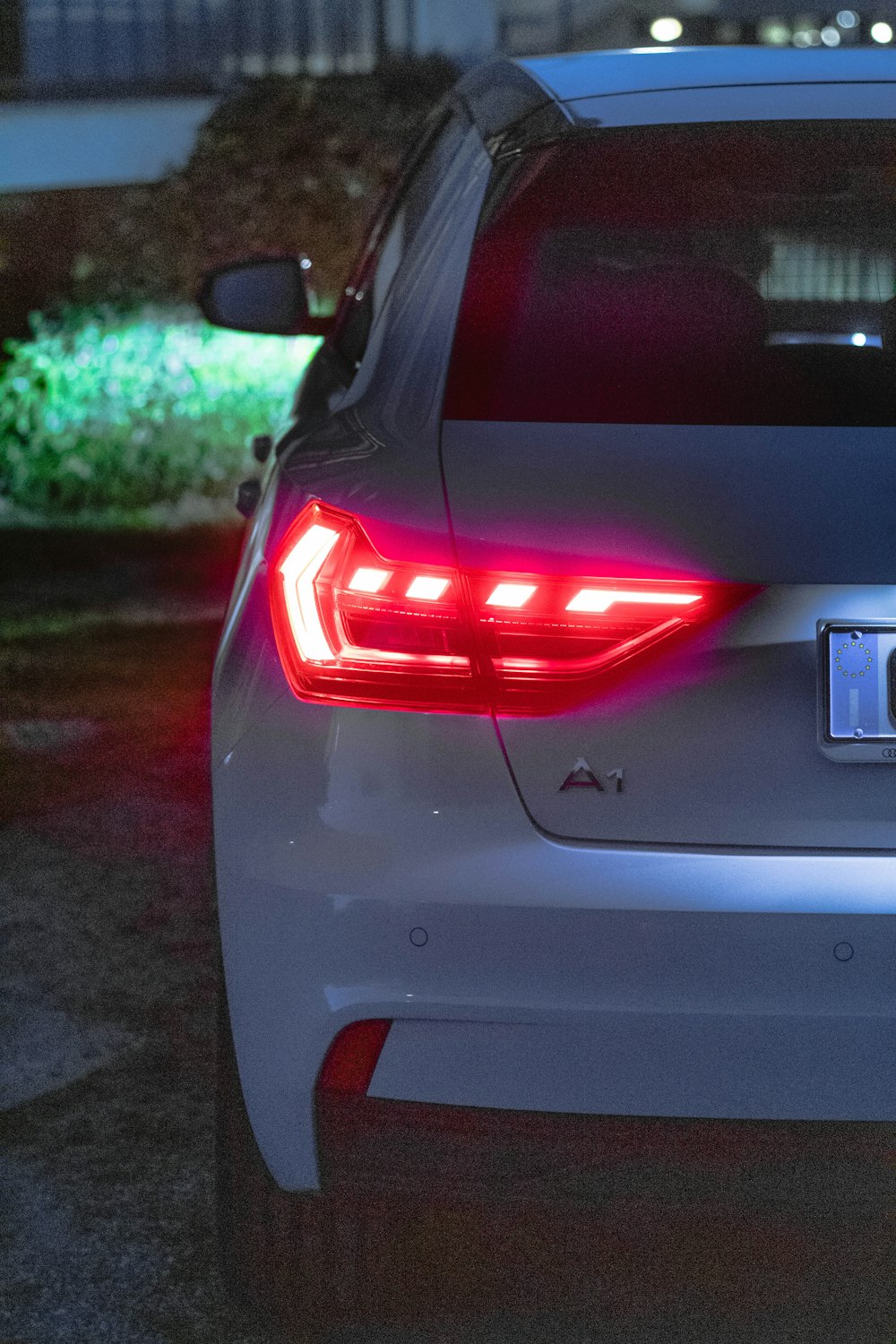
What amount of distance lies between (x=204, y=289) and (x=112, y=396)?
16.3 ft

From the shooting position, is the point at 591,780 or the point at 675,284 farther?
the point at 675,284

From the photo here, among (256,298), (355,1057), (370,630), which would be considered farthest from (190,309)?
(355,1057)

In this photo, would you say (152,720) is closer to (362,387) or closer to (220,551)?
(220,551)

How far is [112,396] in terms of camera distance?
9.38 metres

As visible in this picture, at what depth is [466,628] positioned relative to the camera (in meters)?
2.36

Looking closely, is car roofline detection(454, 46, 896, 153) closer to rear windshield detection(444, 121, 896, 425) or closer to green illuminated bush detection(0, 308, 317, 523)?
rear windshield detection(444, 121, 896, 425)

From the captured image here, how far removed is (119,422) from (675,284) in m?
6.64

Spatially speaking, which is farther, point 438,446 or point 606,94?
point 606,94

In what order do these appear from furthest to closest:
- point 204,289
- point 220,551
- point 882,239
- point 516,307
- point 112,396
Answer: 1. point 112,396
2. point 220,551
3. point 204,289
4. point 882,239
5. point 516,307

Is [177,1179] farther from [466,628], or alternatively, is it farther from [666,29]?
[666,29]

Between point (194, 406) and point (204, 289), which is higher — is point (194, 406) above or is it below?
below

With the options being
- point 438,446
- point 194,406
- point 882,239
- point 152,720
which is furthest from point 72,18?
point 438,446

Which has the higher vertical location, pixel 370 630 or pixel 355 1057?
pixel 370 630

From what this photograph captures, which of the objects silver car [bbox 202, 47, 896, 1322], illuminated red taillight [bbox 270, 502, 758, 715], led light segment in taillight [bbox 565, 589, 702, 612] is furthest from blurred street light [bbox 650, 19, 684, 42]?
led light segment in taillight [bbox 565, 589, 702, 612]
